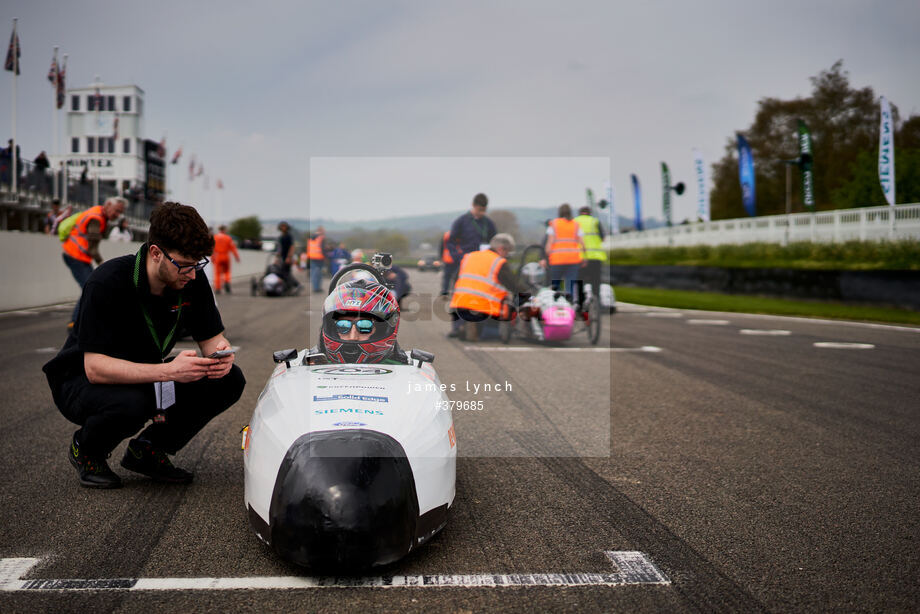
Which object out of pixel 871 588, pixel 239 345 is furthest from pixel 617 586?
pixel 239 345

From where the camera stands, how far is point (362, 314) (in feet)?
13.2

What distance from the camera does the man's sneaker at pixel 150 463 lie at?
4211 millimetres

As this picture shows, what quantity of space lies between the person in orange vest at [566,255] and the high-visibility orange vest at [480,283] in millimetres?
1845

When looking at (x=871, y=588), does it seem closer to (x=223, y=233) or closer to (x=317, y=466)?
(x=317, y=466)

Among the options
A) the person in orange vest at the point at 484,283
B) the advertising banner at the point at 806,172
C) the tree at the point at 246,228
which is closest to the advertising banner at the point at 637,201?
the advertising banner at the point at 806,172

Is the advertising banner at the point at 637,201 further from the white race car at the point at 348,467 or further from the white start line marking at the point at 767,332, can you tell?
the white race car at the point at 348,467

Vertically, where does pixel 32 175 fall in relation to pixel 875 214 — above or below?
above

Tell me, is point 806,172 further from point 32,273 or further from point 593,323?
point 32,273

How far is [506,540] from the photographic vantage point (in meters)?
3.46

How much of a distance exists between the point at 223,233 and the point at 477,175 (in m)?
16.2

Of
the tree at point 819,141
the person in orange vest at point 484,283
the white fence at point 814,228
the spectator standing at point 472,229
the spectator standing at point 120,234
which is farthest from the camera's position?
the tree at point 819,141

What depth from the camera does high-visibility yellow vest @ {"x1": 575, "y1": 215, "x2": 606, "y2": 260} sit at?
12.8 m

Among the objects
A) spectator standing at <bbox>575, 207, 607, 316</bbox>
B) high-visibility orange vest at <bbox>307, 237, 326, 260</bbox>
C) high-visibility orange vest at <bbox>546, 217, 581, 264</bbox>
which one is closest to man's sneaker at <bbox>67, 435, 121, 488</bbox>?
high-visibility orange vest at <bbox>307, 237, 326, 260</bbox>

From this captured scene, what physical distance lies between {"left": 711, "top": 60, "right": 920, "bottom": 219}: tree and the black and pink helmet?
5167 cm
